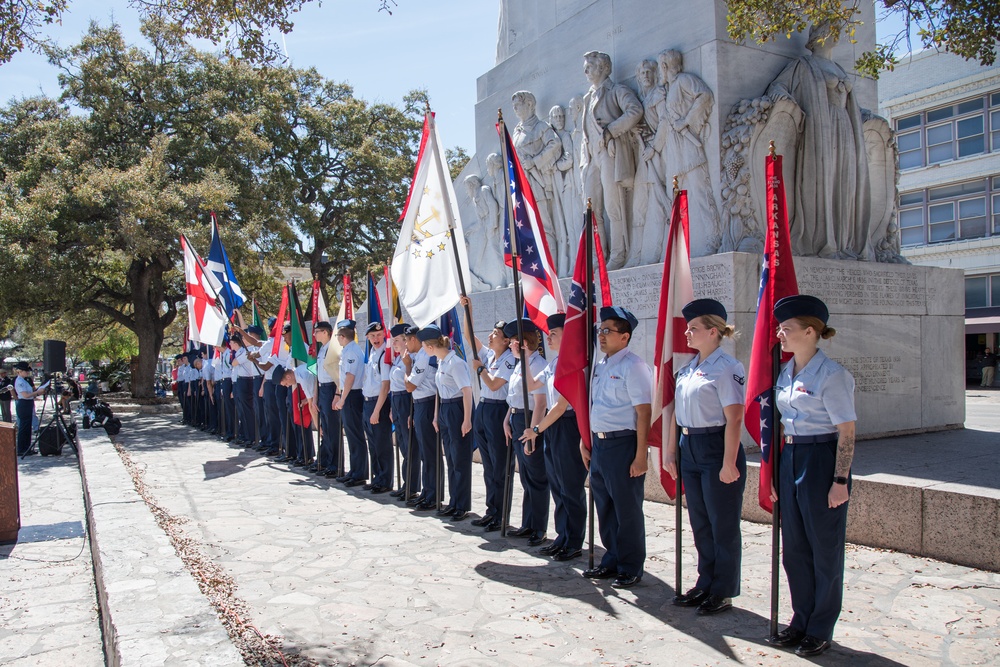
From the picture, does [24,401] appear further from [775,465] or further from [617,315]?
[775,465]

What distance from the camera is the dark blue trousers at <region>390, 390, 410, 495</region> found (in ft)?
26.5

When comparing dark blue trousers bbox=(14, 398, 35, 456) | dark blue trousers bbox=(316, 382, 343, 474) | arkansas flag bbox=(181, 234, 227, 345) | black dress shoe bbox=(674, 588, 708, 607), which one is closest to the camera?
black dress shoe bbox=(674, 588, 708, 607)

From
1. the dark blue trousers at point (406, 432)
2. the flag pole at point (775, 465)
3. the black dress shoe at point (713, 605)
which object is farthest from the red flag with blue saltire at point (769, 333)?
the dark blue trousers at point (406, 432)

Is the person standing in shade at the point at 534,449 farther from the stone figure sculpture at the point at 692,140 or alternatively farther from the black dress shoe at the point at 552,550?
the stone figure sculpture at the point at 692,140

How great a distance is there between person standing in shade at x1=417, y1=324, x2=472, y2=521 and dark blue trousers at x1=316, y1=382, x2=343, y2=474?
10.3 ft

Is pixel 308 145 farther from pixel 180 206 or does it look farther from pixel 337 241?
pixel 180 206

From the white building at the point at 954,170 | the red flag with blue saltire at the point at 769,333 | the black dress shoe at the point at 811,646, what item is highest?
the white building at the point at 954,170

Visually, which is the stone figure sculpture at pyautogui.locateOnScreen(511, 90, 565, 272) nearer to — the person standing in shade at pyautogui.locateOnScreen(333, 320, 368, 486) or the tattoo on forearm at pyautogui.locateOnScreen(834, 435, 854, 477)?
the person standing in shade at pyautogui.locateOnScreen(333, 320, 368, 486)

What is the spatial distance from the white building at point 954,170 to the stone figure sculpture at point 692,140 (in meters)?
20.2

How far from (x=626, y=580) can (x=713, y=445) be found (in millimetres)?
1183

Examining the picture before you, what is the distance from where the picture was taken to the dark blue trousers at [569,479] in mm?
5785

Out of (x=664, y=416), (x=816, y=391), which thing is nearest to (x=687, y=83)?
(x=664, y=416)

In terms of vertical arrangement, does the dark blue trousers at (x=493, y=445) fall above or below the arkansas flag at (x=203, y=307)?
below

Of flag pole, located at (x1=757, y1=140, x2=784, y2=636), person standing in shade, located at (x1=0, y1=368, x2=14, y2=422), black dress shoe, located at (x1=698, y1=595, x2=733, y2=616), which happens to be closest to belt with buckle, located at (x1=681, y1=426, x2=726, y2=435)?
flag pole, located at (x1=757, y1=140, x2=784, y2=636)
